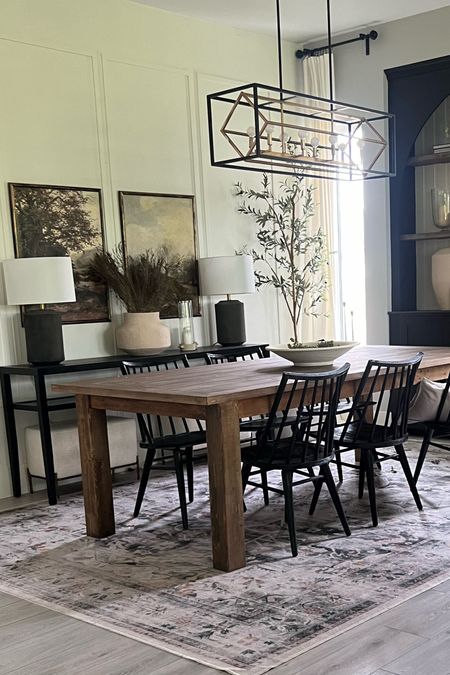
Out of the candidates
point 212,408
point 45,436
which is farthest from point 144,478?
point 212,408

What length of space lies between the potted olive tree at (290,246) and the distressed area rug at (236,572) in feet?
8.48

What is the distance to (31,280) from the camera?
5.18 meters

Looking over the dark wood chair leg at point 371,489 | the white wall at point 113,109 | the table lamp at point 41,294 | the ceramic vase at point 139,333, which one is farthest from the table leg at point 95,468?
the ceramic vase at point 139,333

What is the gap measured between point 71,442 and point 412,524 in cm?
226

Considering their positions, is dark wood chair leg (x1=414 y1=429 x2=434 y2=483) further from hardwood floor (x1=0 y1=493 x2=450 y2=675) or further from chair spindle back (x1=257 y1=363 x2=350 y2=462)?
hardwood floor (x1=0 y1=493 x2=450 y2=675)

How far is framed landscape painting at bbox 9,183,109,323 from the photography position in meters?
5.50

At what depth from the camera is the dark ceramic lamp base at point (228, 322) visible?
6.52 metres

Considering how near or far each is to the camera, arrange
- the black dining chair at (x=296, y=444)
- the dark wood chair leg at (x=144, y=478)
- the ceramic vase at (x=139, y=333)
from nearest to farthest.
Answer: the black dining chair at (x=296, y=444) → the dark wood chair leg at (x=144, y=478) → the ceramic vase at (x=139, y=333)

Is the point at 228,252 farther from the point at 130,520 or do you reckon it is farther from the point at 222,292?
the point at 130,520

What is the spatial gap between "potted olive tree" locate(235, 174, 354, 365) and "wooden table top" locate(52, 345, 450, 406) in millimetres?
1837

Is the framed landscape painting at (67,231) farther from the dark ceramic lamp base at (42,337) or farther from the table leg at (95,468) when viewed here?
the table leg at (95,468)

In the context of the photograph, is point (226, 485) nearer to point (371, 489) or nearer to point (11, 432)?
point (371, 489)

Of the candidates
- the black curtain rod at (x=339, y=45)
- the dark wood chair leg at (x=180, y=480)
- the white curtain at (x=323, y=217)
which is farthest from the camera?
the white curtain at (x=323, y=217)

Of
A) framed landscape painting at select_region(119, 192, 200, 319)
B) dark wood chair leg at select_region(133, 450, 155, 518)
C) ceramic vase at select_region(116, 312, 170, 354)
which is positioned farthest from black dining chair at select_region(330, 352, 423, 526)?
framed landscape painting at select_region(119, 192, 200, 319)
